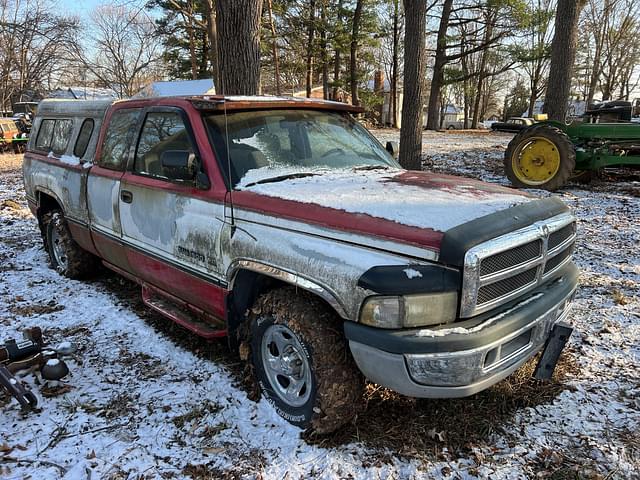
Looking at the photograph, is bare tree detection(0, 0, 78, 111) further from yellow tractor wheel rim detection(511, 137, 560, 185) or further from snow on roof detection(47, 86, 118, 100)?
yellow tractor wheel rim detection(511, 137, 560, 185)

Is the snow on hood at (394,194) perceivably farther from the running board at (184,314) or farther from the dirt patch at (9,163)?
the dirt patch at (9,163)

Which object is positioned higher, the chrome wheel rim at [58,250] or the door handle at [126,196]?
the door handle at [126,196]

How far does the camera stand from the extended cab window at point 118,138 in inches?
160

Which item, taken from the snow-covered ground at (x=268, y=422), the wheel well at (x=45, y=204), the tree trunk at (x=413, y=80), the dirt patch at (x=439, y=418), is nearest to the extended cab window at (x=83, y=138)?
the wheel well at (x=45, y=204)

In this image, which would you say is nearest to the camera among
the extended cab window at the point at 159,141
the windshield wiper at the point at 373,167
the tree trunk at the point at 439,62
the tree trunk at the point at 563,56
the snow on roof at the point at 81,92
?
the extended cab window at the point at 159,141

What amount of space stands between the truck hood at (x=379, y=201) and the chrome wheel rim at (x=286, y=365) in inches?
29.1

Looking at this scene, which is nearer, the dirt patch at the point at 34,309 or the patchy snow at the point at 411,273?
the patchy snow at the point at 411,273

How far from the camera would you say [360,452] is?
8.54 feet

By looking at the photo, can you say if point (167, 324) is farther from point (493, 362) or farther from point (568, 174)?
point (568, 174)

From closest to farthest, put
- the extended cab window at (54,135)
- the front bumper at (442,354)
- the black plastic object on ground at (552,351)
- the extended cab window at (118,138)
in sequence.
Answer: the front bumper at (442,354) < the black plastic object on ground at (552,351) < the extended cab window at (118,138) < the extended cab window at (54,135)

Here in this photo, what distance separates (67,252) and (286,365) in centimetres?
362

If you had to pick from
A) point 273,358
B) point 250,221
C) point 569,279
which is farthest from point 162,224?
point 569,279

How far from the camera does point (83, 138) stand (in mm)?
4824

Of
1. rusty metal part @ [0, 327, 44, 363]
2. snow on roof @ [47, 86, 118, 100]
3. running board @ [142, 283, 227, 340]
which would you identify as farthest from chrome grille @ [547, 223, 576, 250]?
snow on roof @ [47, 86, 118, 100]
